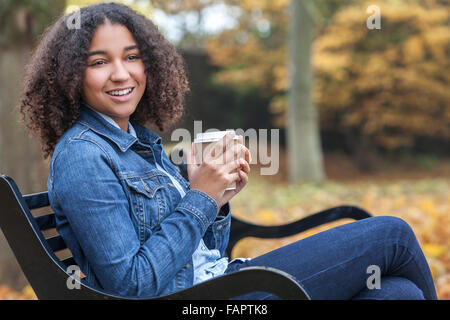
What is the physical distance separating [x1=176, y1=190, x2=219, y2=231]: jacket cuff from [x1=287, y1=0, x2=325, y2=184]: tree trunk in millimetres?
7072

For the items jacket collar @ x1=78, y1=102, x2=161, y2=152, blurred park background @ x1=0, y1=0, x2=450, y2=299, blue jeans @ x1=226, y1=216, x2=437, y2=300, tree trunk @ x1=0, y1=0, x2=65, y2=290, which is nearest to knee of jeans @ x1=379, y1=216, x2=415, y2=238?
blue jeans @ x1=226, y1=216, x2=437, y2=300

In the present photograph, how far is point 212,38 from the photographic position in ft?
37.7

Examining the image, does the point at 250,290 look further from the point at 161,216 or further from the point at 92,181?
the point at 92,181

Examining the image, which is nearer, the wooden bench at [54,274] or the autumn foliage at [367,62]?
the wooden bench at [54,274]

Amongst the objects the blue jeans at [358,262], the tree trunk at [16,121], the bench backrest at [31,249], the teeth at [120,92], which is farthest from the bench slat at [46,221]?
the tree trunk at [16,121]

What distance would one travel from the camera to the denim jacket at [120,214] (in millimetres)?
1361

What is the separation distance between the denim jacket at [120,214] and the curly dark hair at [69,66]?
0.10 meters

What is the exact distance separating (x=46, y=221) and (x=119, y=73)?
558 millimetres

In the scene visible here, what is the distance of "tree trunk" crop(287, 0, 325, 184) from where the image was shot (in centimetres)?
816

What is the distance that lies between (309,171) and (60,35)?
7405mm

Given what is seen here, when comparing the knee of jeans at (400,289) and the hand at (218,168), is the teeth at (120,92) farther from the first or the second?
the knee of jeans at (400,289)

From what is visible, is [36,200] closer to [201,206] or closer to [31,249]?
[31,249]
